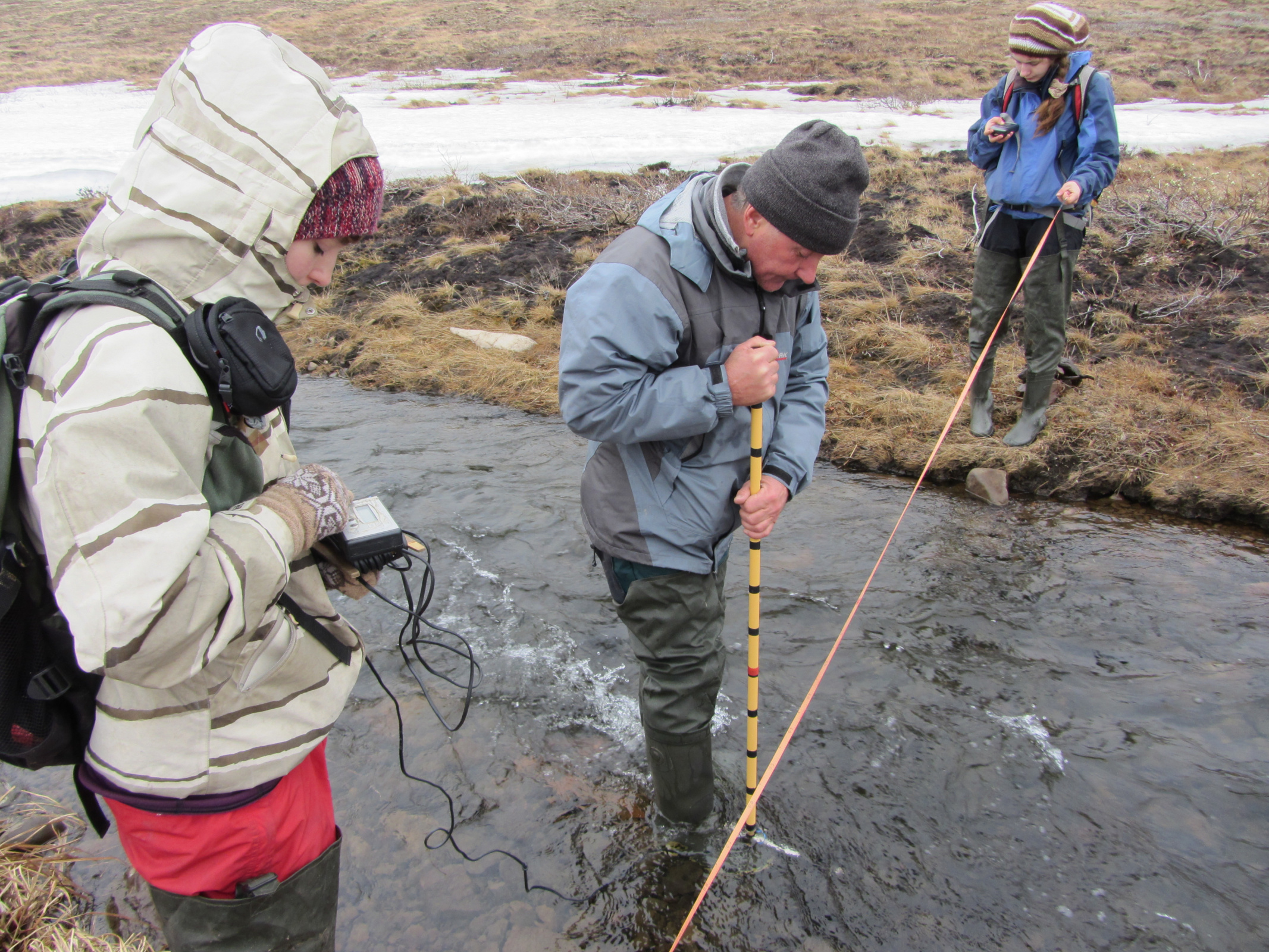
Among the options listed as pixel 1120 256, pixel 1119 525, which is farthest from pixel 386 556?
pixel 1120 256

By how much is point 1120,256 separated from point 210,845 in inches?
416

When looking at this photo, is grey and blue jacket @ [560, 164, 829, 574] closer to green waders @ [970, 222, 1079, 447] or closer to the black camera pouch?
the black camera pouch

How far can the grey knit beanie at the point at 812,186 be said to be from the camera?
2.31 metres

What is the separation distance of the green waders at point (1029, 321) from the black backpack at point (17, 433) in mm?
5200

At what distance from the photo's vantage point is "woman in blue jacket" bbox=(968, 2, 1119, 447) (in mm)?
5023

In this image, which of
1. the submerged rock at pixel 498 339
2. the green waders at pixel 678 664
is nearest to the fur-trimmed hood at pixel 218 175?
the green waders at pixel 678 664

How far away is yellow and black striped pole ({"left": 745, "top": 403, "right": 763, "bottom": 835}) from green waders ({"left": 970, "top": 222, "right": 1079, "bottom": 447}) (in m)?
3.64

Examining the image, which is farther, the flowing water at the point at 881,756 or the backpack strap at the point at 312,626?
the flowing water at the point at 881,756

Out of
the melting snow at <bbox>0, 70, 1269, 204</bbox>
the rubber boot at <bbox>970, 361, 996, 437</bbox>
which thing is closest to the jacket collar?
the rubber boot at <bbox>970, 361, 996, 437</bbox>

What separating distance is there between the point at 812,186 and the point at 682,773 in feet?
6.92

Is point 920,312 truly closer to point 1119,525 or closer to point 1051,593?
point 1119,525

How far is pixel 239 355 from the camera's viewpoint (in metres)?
1.57

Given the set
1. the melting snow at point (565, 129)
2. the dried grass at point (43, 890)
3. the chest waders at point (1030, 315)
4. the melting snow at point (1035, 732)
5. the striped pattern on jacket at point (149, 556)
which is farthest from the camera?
the melting snow at point (565, 129)

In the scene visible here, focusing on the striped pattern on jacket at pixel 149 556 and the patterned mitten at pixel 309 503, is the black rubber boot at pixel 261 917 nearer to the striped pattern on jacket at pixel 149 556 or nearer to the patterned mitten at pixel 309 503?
the striped pattern on jacket at pixel 149 556
